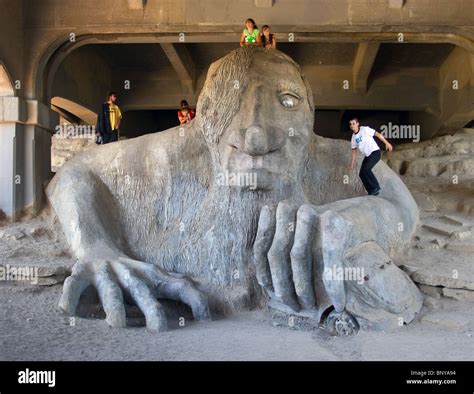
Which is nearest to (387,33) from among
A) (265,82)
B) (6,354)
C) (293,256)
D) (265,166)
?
(265,82)

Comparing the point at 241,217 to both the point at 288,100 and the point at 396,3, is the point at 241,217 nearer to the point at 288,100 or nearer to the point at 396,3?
the point at 288,100

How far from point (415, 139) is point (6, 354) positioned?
9.03m

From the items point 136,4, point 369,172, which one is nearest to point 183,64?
point 136,4

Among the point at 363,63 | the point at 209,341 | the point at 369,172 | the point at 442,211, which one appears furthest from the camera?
the point at 363,63

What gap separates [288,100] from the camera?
3750 millimetres

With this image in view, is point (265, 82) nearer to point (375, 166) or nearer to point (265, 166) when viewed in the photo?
point (265, 166)

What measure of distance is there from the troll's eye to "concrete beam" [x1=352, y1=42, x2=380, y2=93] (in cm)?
407

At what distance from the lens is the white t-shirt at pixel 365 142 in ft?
14.1

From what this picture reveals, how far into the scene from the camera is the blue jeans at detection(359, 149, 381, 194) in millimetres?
4230

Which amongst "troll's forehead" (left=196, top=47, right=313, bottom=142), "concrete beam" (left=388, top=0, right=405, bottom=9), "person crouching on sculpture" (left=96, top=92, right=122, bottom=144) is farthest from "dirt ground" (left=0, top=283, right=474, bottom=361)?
"concrete beam" (left=388, top=0, right=405, bottom=9)

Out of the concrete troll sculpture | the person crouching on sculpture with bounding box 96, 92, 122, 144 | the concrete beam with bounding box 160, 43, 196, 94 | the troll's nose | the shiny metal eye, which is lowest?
the concrete troll sculpture

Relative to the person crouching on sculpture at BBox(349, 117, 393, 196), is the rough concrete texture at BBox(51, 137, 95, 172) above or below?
above

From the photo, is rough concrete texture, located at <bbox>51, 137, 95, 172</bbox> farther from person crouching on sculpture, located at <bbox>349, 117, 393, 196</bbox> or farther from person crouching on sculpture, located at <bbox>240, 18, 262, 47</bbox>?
→ person crouching on sculpture, located at <bbox>349, 117, 393, 196</bbox>

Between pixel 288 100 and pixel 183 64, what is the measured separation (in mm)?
4692
